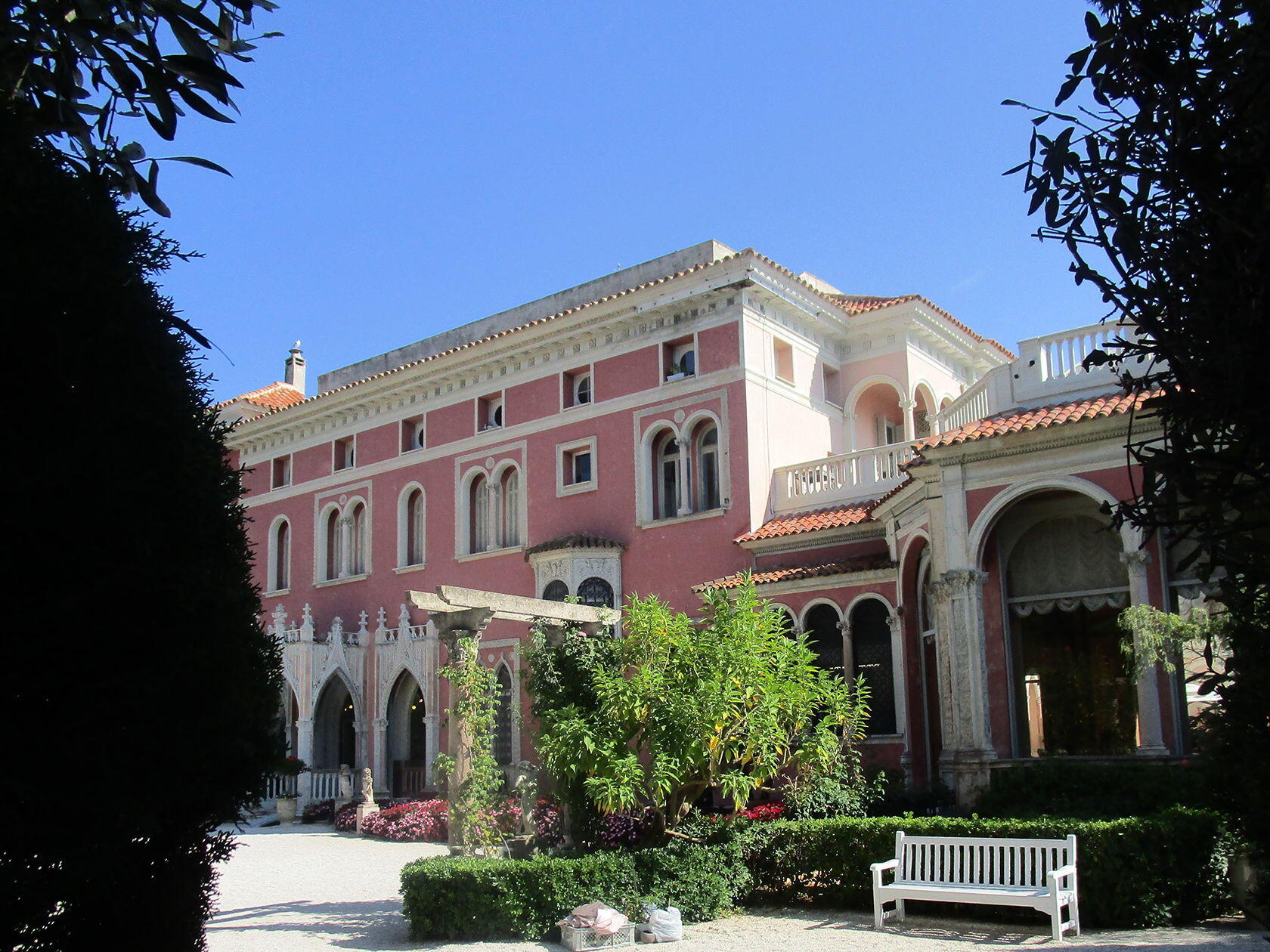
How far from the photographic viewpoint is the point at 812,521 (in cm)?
2025

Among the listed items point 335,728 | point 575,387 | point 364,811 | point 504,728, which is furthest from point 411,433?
point 364,811

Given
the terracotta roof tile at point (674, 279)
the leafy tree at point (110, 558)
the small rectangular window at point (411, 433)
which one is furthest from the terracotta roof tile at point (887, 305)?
the leafy tree at point (110, 558)

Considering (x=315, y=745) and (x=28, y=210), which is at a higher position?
(x=28, y=210)

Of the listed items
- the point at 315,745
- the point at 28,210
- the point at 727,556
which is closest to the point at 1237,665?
the point at 28,210

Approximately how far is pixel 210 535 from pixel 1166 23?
4.33 metres

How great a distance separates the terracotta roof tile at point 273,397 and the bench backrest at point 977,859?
79.9ft

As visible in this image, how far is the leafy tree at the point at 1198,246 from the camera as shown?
12.3 ft

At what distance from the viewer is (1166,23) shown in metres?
4.21

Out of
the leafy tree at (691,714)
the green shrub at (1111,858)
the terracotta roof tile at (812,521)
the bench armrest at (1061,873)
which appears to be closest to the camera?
the bench armrest at (1061,873)

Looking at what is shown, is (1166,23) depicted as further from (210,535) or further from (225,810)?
(225,810)

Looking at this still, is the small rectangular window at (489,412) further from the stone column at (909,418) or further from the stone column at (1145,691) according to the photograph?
the stone column at (1145,691)

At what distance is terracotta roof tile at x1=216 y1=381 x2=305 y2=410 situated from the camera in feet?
109

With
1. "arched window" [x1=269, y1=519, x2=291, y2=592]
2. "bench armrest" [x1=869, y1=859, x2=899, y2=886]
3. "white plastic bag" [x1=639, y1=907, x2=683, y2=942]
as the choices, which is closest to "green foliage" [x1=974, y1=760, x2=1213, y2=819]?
"bench armrest" [x1=869, y1=859, x2=899, y2=886]

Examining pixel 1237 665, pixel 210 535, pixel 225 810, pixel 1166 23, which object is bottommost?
pixel 225 810
